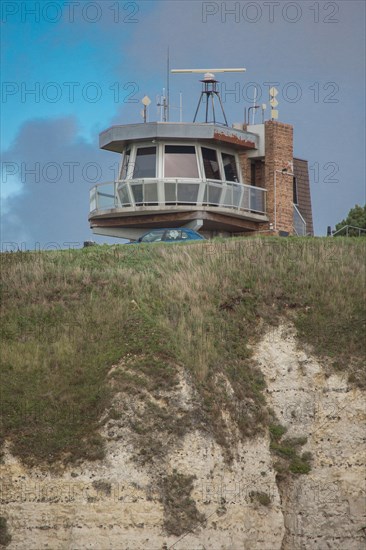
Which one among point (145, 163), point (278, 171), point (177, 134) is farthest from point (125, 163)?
point (278, 171)

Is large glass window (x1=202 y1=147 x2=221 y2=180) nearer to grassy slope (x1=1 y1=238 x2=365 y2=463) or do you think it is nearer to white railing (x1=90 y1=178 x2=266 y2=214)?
white railing (x1=90 y1=178 x2=266 y2=214)

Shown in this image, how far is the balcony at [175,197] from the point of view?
5625 cm

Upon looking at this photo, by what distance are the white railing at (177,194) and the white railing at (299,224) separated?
3484mm

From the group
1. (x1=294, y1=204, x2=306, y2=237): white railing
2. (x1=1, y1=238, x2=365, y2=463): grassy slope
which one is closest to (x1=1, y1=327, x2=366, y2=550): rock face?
(x1=1, y1=238, x2=365, y2=463): grassy slope

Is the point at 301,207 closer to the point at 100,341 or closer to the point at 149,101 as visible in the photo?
the point at 149,101

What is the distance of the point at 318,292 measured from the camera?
37.9 metres

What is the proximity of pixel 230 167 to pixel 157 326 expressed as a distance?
81.8ft

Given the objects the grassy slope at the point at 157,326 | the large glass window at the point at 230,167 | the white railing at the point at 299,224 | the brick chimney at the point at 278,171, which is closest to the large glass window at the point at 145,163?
the large glass window at the point at 230,167

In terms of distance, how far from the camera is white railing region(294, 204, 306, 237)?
61.1 metres

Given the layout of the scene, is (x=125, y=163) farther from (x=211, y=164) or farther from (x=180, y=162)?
(x=211, y=164)

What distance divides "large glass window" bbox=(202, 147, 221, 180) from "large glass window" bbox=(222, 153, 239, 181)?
79 cm

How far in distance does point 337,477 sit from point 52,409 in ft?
26.9

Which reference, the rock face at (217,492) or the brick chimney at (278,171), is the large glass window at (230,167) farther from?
the rock face at (217,492)

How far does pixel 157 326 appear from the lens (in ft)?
118
